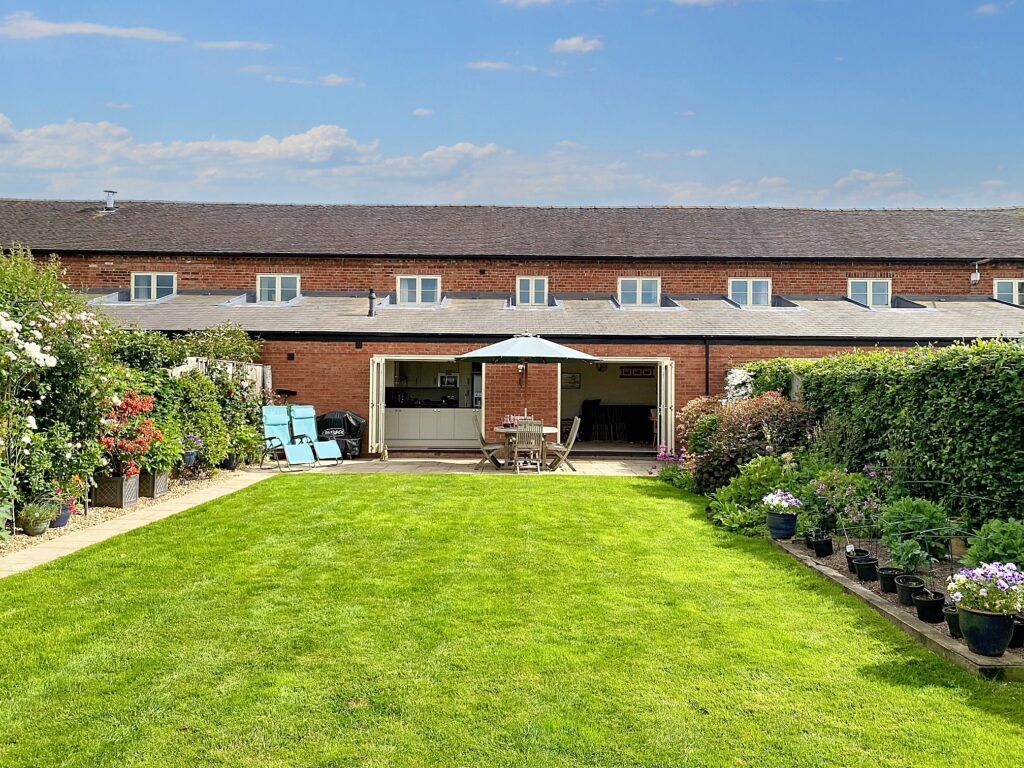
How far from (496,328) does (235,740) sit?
12791mm

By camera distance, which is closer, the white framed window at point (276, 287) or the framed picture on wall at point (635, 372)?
the white framed window at point (276, 287)

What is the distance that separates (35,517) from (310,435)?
273 inches

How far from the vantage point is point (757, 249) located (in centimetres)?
1905

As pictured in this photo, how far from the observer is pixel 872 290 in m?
A: 18.9

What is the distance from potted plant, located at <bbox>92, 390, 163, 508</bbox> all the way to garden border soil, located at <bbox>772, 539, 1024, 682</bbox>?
7588 mm

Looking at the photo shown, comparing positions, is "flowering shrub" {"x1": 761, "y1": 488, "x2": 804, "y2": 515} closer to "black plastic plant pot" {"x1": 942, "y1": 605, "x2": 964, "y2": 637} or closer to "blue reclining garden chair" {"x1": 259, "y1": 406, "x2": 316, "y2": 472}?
"black plastic plant pot" {"x1": 942, "y1": 605, "x2": 964, "y2": 637}

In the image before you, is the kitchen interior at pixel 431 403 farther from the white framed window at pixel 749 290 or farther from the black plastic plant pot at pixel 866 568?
the black plastic plant pot at pixel 866 568

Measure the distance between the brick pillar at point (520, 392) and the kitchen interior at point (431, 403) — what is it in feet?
1.82

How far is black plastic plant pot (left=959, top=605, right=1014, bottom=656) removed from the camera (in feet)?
12.0

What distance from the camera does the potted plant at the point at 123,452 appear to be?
8305 millimetres

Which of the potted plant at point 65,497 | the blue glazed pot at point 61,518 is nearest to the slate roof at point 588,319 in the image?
the potted plant at point 65,497

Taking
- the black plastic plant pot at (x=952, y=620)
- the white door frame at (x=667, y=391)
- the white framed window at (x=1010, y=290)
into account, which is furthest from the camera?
the white framed window at (x=1010, y=290)


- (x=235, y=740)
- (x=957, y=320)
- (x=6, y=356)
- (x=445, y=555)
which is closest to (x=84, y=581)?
(x=6, y=356)

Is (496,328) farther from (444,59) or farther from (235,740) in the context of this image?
(235,740)
